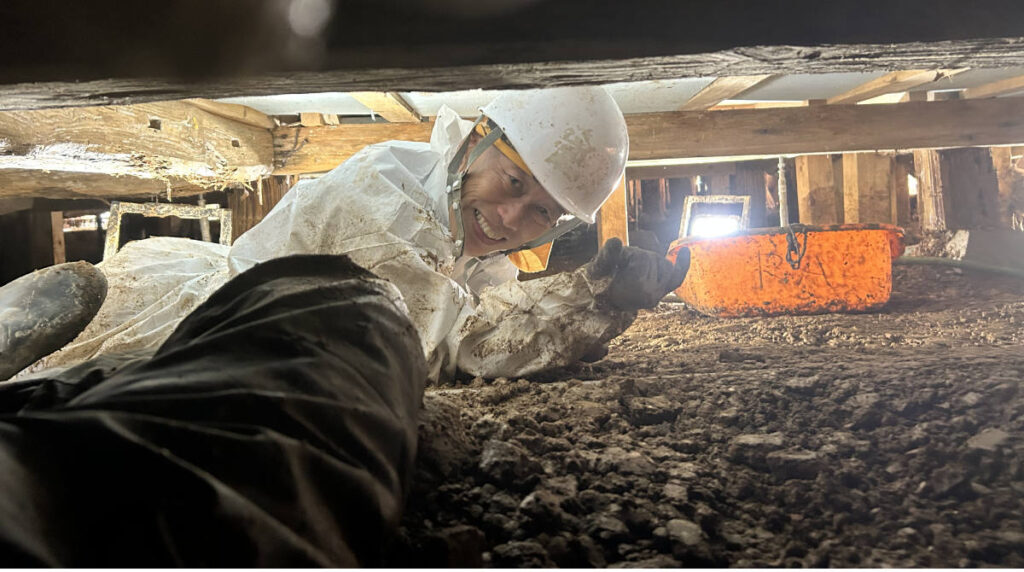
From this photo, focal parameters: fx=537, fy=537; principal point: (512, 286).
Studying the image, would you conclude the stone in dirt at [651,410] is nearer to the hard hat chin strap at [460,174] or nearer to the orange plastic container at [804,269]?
the hard hat chin strap at [460,174]

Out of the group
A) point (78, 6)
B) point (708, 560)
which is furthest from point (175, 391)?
point (708, 560)

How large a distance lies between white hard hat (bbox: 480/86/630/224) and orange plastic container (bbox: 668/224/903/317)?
2001 millimetres

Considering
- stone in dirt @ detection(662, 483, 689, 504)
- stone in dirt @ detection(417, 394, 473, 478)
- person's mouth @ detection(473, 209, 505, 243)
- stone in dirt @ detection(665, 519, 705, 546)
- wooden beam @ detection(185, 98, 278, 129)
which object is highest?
wooden beam @ detection(185, 98, 278, 129)

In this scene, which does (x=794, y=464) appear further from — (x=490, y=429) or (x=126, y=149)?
(x=126, y=149)

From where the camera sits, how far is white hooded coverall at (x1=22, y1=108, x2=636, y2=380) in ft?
6.19

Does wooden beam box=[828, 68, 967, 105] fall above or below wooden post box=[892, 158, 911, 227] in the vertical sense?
above

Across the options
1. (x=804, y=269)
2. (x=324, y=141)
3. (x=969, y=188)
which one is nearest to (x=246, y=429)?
(x=804, y=269)

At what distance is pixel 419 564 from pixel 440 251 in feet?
4.46

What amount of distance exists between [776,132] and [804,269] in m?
1.26

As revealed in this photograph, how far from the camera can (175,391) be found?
70cm

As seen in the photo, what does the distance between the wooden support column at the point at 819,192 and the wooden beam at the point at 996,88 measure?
1.25m

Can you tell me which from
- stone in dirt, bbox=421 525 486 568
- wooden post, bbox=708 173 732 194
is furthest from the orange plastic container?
wooden post, bbox=708 173 732 194

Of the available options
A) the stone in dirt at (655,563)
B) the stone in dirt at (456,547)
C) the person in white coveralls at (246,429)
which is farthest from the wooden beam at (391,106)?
the stone in dirt at (655,563)

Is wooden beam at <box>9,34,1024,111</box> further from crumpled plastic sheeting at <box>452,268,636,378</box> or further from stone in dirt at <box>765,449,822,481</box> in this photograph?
crumpled plastic sheeting at <box>452,268,636,378</box>
